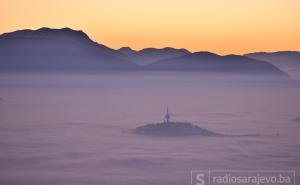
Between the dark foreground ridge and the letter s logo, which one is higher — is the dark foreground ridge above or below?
above

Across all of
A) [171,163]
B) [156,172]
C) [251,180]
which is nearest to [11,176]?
[156,172]

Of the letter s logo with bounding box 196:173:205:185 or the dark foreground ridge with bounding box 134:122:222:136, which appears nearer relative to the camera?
the letter s logo with bounding box 196:173:205:185

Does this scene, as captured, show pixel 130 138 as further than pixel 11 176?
Yes

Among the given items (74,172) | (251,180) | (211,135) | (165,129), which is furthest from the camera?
(211,135)

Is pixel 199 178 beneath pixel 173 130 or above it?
beneath

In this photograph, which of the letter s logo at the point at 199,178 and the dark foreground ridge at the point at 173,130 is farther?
the dark foreground ridge at the point at 173,130

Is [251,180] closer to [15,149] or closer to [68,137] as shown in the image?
[15,149]

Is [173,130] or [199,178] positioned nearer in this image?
[199,178]

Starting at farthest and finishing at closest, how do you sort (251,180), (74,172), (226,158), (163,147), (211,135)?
1. (211,135)
2. (163,147)
3. (226,158)
4. (74,172)
5. (251,180)

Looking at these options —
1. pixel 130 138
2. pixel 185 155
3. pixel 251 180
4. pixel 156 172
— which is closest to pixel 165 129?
pixel 130 138

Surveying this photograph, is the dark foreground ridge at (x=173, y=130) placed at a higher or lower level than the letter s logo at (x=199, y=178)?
higher
